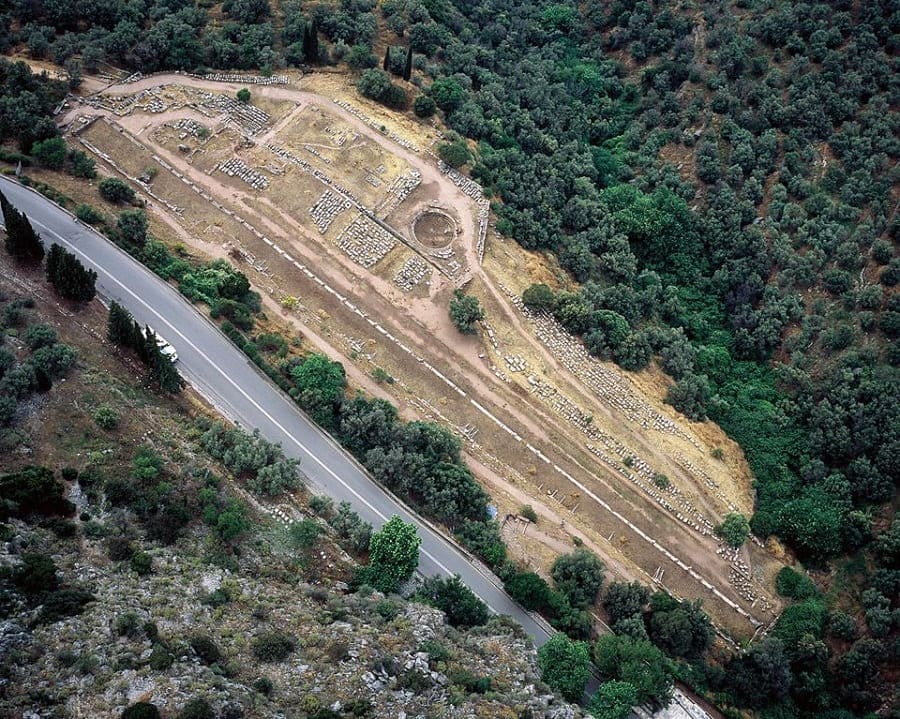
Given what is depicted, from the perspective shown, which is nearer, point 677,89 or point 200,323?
point 200,323

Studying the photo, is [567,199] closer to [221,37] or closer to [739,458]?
[739,458]

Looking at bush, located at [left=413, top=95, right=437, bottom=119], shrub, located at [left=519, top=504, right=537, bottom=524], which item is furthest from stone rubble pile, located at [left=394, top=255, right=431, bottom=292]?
shrub, located at [left=519, top=504, right=537, bottom=524]

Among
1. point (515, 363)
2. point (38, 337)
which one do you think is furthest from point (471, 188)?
point (38, 337)

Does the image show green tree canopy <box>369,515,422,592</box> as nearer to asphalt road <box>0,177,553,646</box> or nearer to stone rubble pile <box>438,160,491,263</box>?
asphalt road <box>0,177,553,646</box>

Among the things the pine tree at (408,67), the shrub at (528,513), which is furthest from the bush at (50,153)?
the shrub at (528,513)

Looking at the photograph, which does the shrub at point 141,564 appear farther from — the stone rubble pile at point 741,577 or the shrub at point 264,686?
Answer: the stone rubble pile at point 741,577

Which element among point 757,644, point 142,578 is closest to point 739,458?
point 757,644

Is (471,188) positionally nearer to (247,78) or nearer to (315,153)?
(315,153)
